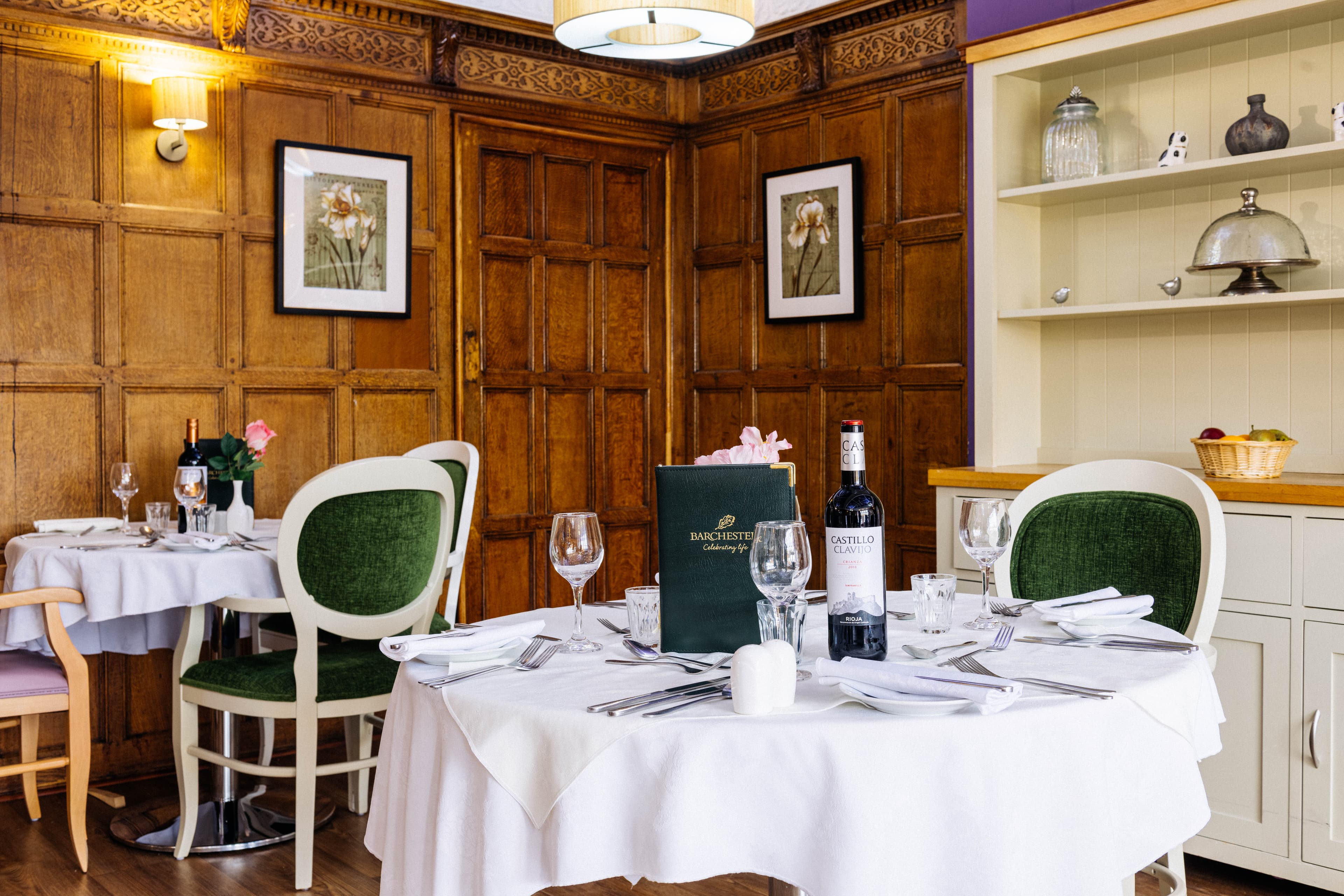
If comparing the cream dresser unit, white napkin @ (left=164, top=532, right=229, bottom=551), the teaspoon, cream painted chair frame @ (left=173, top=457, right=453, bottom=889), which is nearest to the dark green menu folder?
the teaspoon

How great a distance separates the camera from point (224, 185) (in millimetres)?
4223

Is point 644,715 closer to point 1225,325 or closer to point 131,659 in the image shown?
point 1225,325

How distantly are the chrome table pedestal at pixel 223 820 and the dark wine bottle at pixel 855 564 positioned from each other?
222cm

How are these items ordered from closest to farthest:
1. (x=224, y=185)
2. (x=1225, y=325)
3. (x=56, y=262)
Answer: (x=1225, y=325)
(x=56, y=262)
(x=224, y=185)

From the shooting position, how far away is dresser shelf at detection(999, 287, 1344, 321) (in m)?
3.20

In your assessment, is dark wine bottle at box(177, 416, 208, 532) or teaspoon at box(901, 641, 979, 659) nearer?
teaspoon at box(901, 641, 979, 659)

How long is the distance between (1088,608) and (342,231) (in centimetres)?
342

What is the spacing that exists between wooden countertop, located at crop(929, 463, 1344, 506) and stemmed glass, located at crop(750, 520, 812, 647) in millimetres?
1573

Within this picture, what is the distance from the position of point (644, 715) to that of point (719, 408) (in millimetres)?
3965

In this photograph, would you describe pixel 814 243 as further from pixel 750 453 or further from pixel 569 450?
pixel 750 453

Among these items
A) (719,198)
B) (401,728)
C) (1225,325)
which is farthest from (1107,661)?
(719,198)

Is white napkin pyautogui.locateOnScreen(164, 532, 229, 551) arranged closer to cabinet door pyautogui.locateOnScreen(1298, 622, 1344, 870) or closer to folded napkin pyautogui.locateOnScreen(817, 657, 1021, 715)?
folded napkin pyautogui.locateOnScreen(817, 657, 1021, 715)

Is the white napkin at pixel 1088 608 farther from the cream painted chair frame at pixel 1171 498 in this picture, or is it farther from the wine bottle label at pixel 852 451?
the wine bottle label at pixel 852 451

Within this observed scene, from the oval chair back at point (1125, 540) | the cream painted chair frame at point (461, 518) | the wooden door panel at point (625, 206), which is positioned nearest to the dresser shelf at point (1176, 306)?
the oval chair back at point (1125, 540)
